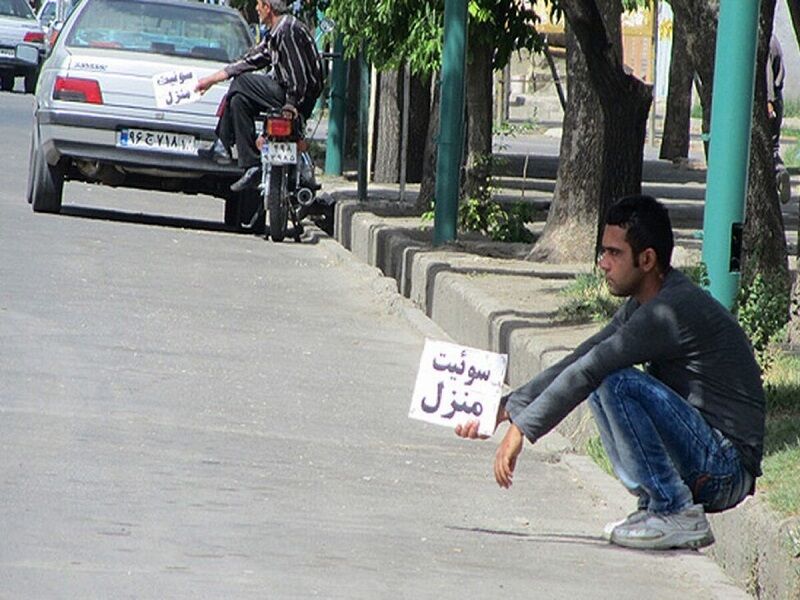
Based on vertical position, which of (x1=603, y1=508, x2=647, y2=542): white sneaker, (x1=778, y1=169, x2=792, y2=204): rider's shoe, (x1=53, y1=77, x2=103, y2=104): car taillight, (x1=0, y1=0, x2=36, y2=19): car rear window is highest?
(x1=0, y1=0, x2=36, y2=19): car rear window

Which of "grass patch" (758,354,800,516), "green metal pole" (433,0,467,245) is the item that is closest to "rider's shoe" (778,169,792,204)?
"green metal pole" (433,0,467,245)

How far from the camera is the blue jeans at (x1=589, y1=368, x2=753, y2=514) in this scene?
255 inches

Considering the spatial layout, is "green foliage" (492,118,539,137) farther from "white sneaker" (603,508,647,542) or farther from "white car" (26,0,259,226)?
"white sneaker" (603,508,647,542)

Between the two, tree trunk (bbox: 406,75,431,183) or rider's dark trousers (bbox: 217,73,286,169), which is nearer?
rider's dark trousers (bbox: 217,73,286,169)

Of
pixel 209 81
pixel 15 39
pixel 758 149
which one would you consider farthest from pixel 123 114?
pixel 15 39

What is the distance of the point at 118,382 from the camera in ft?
30.3

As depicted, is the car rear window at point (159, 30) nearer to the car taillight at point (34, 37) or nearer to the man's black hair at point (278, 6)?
the man's black hair at point (278, 6)

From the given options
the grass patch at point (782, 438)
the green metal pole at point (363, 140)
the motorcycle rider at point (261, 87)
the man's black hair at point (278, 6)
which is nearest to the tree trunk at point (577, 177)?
the motorcycle rider at point (261, 87)

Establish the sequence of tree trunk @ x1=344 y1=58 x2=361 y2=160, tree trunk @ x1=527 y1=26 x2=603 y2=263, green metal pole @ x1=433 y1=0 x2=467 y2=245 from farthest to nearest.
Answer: tree trunk @ x1=344 y1=58 x2=361 y2=160
green metal pole @ x1=433 y1=0 x2=467 y2=245
tree trunk @ x1=527 y1=26 x2=603 y2=263

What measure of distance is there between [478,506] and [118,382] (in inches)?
96.1

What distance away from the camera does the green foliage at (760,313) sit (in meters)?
8.19

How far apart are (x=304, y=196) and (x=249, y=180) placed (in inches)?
18.0

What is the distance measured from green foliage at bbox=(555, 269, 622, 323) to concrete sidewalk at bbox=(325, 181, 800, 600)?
98 millimetres

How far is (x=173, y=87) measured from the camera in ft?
51.7
